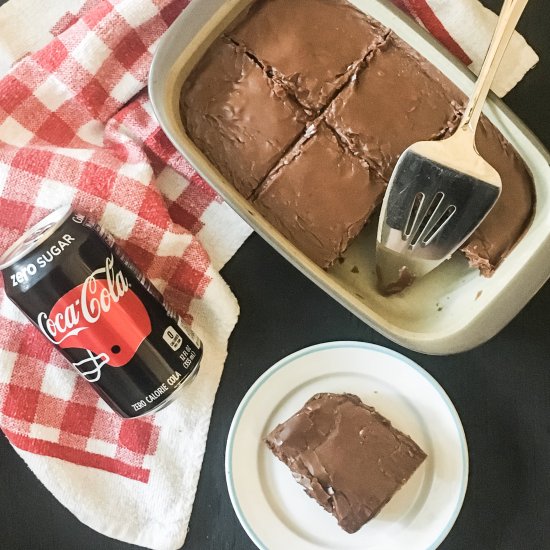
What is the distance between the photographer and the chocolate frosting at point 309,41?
129 cm

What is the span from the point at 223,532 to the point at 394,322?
57 cm

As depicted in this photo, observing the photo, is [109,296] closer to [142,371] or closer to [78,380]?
[142,371]

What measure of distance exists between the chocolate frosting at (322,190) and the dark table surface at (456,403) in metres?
0.18

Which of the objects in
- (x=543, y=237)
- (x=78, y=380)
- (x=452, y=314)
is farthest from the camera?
(x=78, y=380)

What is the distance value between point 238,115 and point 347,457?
2.20 ft

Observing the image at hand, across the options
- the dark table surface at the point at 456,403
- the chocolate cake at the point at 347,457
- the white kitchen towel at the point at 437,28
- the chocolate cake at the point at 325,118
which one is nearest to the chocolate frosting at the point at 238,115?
the chocolate cake at the point at 325,118

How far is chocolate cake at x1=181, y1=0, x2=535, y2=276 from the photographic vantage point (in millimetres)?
1287

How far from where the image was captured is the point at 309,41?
130 centimetres

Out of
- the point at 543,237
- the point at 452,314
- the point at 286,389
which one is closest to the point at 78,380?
the point at 286,389

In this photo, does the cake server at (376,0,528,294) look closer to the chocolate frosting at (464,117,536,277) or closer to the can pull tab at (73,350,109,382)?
the chocolate frosting at (464,117,536,277)

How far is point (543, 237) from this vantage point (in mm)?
1233

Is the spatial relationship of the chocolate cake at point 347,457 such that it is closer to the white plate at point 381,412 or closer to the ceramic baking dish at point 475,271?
the white plate at point 381,412

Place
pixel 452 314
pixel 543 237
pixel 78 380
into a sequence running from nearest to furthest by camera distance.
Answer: pixel 543 237
pixel 452 314
pixel 78 380

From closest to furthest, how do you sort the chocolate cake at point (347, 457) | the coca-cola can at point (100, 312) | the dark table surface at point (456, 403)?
1. the coca-cola can at point (100, 312)
2. the chocolate cake at point (347, 457)
3. the dark table surface at point (456, 403)
